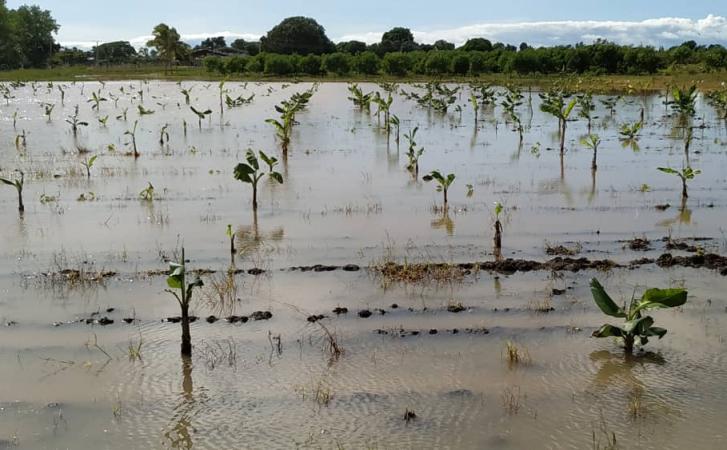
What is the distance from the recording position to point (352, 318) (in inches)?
248

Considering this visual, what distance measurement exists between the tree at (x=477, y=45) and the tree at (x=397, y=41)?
13.0 metres

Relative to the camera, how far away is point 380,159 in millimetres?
15992

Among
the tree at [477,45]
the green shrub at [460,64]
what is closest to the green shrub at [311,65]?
the green shrub at [460,64]

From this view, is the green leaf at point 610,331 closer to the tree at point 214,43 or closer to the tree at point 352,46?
the tree at point 352,46

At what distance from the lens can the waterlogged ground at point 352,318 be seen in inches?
180

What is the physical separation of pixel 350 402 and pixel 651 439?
71.9 inches

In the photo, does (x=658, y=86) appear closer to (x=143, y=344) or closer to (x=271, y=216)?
(x=271, y=216)

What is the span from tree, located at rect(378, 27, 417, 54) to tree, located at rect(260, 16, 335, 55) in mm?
6877

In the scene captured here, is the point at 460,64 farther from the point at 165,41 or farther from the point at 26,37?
the point at 26,37

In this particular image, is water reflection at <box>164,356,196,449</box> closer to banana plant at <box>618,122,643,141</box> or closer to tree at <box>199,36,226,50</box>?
banana plant at <box>618,122,643,141</box>

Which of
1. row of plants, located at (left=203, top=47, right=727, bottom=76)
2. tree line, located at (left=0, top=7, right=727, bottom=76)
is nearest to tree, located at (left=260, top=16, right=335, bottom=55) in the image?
tree line, located at (left=0, top=7, right=727, bottom=76)

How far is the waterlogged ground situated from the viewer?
4.56 m

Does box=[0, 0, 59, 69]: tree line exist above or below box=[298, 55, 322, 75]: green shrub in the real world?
above

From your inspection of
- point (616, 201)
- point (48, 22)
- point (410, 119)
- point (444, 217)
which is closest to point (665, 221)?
point (616, 201)
